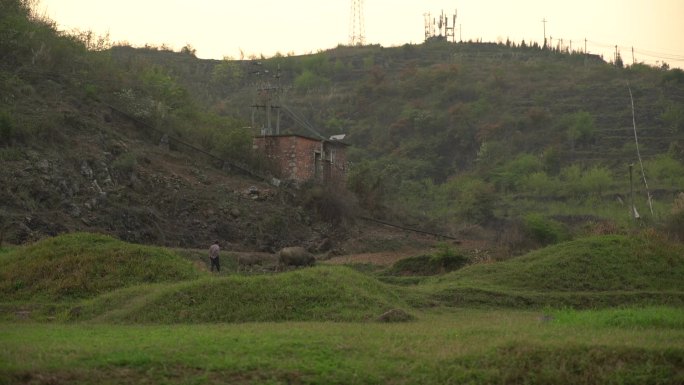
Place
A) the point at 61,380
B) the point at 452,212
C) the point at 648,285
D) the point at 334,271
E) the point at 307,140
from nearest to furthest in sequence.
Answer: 1. the point at 61,380
2. the point at 334,271
3. the point at 648,285
4. the point at 307,140
5. the point at 452,212

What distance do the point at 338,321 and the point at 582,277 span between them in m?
9.74

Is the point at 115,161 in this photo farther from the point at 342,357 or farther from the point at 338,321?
the point at 342,357

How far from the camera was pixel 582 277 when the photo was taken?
25328mm

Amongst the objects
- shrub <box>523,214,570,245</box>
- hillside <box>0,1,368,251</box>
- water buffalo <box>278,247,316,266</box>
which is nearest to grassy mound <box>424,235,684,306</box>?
water buffalo <box>278,247,316,266</box>

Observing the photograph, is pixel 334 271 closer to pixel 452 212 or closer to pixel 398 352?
pixel 398 352

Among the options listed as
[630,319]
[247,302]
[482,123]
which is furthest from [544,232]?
[482,123]

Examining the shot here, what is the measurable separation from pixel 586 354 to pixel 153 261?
12867mm

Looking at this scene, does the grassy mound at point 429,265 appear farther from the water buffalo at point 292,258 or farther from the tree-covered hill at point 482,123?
the tree-covered hill at point 482,123

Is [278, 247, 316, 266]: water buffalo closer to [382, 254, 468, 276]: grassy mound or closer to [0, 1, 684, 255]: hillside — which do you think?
[382, 254, 468, 276]: grassy mound

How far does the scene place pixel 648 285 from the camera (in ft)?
81.9

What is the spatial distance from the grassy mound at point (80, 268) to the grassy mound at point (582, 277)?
692cm

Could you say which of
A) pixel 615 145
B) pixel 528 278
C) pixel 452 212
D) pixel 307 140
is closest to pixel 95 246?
pixel 528 278

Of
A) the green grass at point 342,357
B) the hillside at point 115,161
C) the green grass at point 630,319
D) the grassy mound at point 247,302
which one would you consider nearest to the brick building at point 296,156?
the hillside at point 115,161

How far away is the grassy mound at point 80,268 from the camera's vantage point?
70.7ft
